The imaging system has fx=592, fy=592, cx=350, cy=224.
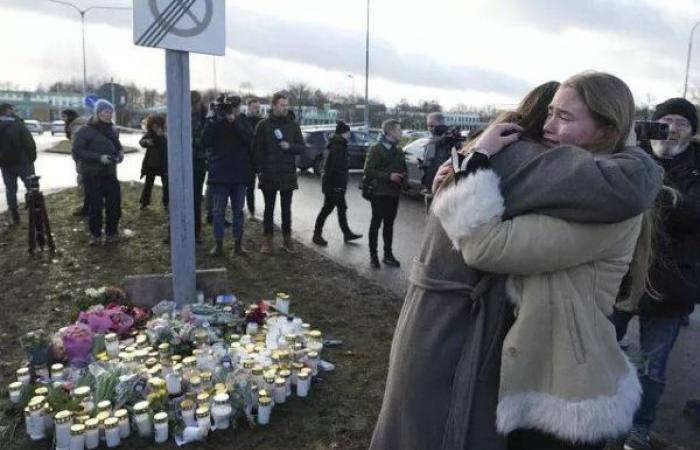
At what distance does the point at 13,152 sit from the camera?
28.3ft

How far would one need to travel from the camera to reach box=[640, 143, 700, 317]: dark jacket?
3014mm

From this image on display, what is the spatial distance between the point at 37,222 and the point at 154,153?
9.54 feet

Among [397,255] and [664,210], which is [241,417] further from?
[397,255]

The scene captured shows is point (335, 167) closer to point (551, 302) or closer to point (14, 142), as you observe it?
point (14, 142)

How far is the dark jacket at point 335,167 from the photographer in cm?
816

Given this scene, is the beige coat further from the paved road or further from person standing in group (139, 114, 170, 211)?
person standing in group (139, 114, 170, 211)

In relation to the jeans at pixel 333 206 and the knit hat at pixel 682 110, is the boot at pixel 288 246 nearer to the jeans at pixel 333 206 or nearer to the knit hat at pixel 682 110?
the jeans at pixel 333 206

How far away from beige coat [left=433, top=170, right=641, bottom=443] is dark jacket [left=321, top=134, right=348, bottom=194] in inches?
260

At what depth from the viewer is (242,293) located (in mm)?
5559

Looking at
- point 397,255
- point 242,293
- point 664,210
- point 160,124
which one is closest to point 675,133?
point 664,210

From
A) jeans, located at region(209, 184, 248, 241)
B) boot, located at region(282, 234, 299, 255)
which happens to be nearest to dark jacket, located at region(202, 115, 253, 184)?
jeans, located at region(209, 184, 248, 241)

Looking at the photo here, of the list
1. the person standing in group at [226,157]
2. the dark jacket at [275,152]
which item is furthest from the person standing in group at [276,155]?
the person standing in group at [226,157]

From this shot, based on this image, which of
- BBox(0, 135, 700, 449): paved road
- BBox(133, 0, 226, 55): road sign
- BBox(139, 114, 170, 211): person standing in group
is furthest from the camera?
BBox(139, 114, 170, 211): person standing in group

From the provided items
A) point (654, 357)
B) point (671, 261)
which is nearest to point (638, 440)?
point (654, 357)
